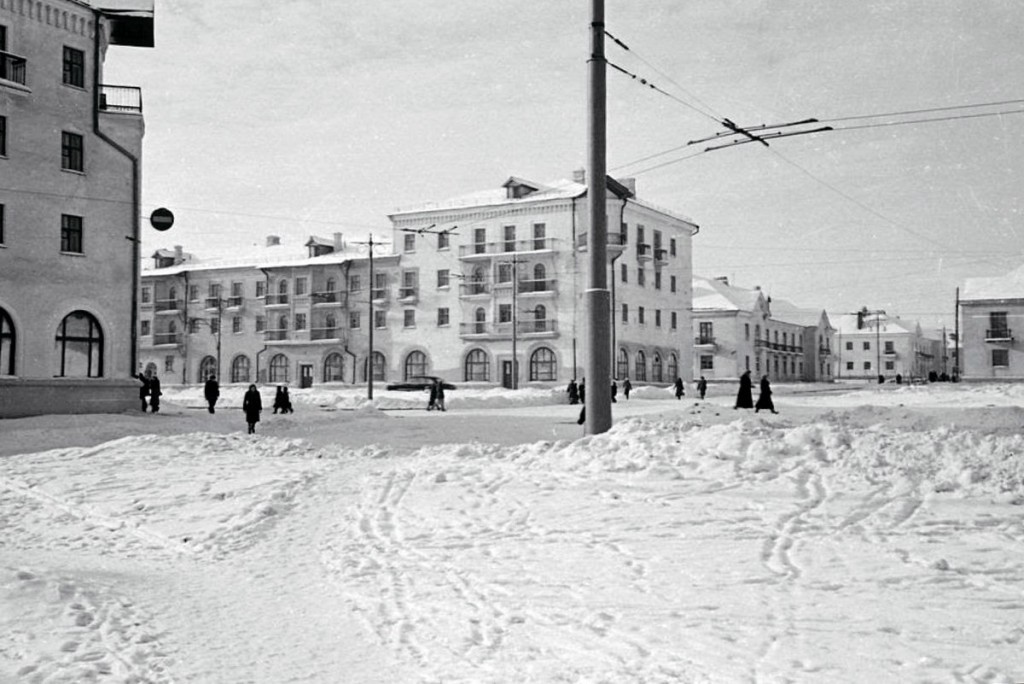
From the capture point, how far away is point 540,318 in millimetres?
59875

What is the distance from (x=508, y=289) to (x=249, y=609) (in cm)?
5464

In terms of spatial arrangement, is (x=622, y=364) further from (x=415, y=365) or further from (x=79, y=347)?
(x=79, y=347)

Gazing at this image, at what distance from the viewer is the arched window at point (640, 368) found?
62281mm

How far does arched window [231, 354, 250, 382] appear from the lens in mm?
71044

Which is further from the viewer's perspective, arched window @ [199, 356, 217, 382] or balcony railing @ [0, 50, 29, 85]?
arched window @ [199, 356, 217, 382]

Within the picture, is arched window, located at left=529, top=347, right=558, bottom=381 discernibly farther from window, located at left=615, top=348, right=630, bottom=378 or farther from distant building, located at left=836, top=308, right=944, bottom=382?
distant building, located at left=836, top=308, right=944, bottom=382

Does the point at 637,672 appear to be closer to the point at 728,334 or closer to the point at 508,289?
the point at 508,289

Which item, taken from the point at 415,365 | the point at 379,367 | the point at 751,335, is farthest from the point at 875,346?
the point at 379,367

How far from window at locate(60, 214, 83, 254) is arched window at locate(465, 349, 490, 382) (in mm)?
34546

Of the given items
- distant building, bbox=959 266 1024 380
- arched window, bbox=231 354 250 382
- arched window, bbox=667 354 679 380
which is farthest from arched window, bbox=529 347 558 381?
distant building, bbox=959 266 1024 380

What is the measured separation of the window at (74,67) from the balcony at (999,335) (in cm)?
6149

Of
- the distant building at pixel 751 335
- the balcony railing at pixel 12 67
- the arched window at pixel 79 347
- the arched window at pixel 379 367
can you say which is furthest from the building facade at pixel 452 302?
the balcony railing at pixel 12 67

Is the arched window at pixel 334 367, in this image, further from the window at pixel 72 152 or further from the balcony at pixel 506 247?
the window at pixel 72 152

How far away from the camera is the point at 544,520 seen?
916 centimetres
